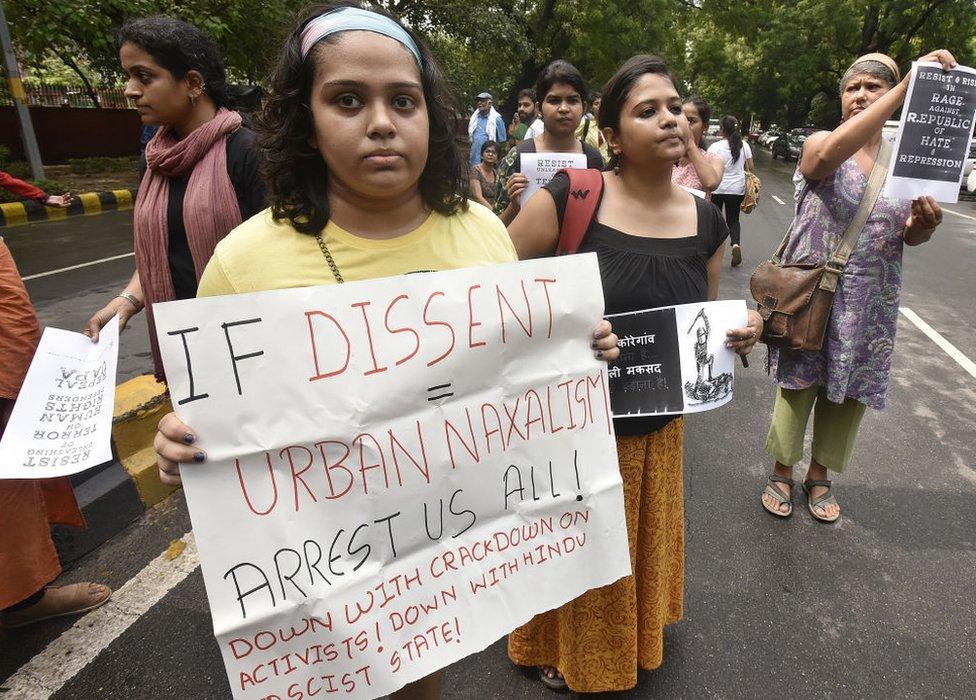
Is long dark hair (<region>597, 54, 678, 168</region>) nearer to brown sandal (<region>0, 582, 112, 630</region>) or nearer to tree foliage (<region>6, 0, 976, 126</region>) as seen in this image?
tree foliage (<region>6, 0, 976, 126</region>)

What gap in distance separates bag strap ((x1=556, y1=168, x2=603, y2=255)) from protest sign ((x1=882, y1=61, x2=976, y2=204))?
1164mm

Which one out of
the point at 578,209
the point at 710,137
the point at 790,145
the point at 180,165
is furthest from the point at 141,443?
the point at 710,137

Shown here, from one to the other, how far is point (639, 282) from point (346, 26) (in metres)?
0.91

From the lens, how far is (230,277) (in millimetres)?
1152

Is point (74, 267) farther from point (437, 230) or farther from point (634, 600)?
point (634, 600)

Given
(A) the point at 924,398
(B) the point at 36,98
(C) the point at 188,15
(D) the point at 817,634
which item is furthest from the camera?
(B) the point at 36,98

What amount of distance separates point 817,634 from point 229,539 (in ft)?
6.72

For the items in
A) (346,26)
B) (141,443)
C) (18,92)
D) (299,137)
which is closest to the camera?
(346,26)

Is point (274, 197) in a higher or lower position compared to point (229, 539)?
higher

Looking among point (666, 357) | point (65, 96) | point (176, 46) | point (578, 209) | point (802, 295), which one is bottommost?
point (802, 295)

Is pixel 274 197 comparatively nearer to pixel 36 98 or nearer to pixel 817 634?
pixel 817 634

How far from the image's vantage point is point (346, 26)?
3.62 feet

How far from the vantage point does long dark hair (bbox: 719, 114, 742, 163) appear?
6477 mm

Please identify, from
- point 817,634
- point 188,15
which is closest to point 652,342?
point 817,634
